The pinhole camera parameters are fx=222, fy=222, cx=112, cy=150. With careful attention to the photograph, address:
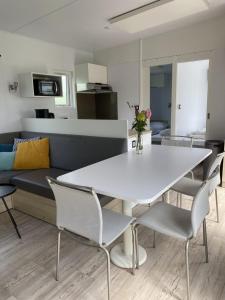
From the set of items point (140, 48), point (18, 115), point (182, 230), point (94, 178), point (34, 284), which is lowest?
point (34, 284)

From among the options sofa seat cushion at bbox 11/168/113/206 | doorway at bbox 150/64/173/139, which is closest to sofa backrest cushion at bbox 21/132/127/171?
sofa seat cushion at bbox 11/168/113/206

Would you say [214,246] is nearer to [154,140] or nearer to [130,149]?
[130,149]

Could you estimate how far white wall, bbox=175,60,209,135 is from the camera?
4.61m

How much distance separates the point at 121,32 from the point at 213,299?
4052mm

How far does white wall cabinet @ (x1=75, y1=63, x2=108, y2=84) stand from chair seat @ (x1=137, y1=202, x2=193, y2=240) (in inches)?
145

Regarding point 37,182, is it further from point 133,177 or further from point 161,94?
point 161,94

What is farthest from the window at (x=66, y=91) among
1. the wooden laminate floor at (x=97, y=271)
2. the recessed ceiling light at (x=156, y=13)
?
the wooden laminate floor at (x=97, y=271)

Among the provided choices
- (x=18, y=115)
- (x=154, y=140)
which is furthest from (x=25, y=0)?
(x=154, y=140)

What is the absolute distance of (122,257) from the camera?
1.85 meters

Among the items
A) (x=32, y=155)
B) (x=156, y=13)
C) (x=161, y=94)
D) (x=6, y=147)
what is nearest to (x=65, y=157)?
(x=32, y=155)

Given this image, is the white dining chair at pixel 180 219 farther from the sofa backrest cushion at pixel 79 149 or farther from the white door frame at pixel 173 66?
the white door frame at pixel 173 66

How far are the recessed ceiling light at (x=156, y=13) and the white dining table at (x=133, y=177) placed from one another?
6.15 feet

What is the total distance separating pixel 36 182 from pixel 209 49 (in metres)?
3.58

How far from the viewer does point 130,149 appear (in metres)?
2.57
